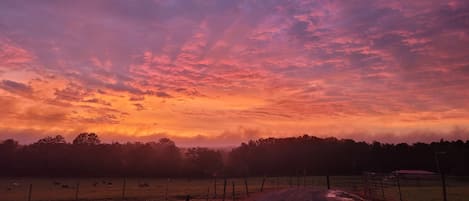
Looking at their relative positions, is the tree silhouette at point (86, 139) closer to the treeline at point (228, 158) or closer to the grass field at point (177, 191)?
the treeline at point (228, 158)

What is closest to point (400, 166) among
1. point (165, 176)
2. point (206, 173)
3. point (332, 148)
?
point (332, 148)

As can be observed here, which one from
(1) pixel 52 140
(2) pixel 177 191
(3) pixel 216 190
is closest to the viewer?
(2) pixel 177 191

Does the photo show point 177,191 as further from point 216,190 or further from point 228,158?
point 228,158

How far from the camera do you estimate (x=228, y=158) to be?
5153 inches

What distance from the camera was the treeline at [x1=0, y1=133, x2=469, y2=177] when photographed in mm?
109500

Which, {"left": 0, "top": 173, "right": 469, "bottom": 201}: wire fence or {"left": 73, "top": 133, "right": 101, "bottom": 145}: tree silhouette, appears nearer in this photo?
{"left": 0, "top": 173, "right": 469, "bottom": 201}: wire fence

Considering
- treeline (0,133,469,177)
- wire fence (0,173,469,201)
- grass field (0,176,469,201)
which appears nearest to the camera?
wire fence (0,173,469,201)

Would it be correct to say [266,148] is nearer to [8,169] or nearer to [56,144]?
[56,144]

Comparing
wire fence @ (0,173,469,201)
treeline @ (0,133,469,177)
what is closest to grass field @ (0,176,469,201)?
wire fence @ (0,173,469,201)

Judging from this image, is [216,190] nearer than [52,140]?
Yes

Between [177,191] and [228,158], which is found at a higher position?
[228,158]

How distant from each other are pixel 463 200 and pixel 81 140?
376ft

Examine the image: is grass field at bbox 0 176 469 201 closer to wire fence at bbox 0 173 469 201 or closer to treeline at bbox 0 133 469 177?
wire fence at bbox 0 173 469 201

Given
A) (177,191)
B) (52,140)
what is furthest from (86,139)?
(177,191)
